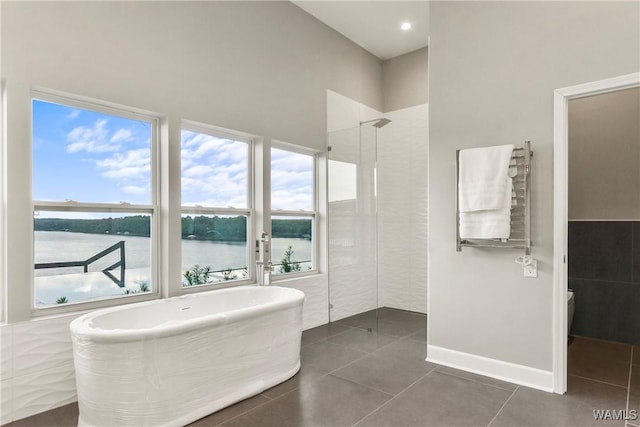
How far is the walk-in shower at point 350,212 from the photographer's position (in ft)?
14.8

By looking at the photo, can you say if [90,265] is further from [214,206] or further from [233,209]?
[233,209]

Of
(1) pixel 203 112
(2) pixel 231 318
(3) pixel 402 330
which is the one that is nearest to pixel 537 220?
(3) pixel 402 330

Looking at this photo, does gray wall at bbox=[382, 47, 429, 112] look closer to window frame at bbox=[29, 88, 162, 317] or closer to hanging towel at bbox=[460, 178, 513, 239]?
hanging towel at bbox=[460, 178, 513, 239]

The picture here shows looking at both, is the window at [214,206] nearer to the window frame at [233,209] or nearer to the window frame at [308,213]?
the window frame at [233,209]

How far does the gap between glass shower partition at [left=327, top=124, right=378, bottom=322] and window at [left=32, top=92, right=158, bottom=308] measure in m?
2.09

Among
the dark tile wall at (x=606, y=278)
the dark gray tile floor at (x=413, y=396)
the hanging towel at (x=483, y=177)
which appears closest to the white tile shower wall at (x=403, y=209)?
the dark gray tile floor at (x=413, y=396)

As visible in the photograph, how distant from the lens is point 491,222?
291 cm

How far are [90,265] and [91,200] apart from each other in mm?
487

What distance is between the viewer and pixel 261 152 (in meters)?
3.90

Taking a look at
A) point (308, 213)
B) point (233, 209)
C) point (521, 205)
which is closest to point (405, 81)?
point (308, 213)

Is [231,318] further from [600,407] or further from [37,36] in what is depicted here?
[600,407]

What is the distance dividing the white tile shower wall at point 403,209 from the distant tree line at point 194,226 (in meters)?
1.37

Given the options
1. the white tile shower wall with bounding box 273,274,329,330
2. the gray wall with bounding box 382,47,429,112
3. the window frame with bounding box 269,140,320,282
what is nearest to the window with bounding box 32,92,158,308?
the window frame with bounding box 269,140,320,282

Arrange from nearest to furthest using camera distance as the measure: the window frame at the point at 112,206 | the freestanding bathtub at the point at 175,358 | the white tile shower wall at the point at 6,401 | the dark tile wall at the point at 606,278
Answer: the freestanding bathtub at the point at 175,358 → the white tile shower wall at the point at 6,401 → the window frame at the point at 112,206 → the dark tile wall at the point at 606,278
